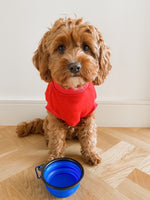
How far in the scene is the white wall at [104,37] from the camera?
175 cm

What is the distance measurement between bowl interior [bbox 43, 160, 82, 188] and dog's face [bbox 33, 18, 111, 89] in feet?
1.68

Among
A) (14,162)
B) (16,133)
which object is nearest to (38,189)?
(14,162)

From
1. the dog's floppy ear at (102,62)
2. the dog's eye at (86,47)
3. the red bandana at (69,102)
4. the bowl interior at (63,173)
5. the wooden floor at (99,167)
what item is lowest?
the wooden floor at (99,167)

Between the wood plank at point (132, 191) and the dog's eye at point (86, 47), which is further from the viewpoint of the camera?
the dog's eye at point (86, 47)

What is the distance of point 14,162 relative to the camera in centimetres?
143

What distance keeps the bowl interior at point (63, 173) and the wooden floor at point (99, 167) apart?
70 mm

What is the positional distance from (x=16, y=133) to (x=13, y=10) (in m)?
1.19

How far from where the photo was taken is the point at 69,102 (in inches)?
51.5

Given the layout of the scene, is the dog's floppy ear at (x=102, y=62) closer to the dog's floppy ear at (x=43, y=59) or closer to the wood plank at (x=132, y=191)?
the dog's floppy ear at (x=43, y=59)

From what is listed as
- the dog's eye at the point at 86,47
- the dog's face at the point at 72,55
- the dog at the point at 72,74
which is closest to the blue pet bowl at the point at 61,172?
the dog at the point at 72,74

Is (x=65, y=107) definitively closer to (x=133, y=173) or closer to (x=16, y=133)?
(x=133, y=173)

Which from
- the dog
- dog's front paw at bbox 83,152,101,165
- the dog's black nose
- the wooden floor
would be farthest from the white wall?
the dog's black nose

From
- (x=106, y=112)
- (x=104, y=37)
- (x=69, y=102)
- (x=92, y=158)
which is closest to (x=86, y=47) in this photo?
(x=69, y=102)

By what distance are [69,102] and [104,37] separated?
861 mm
